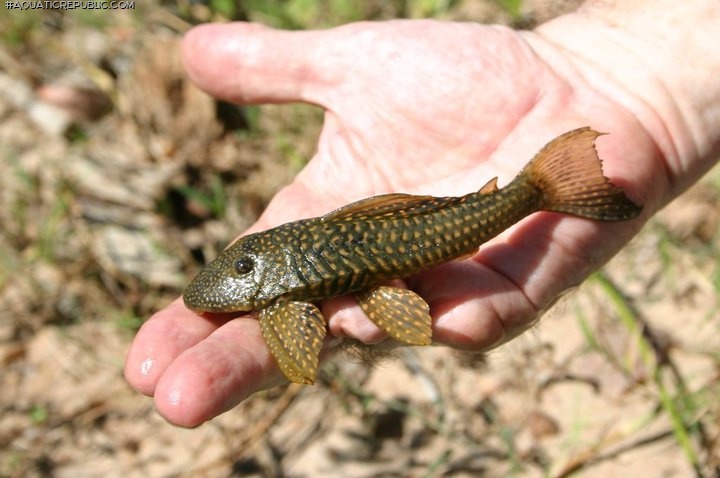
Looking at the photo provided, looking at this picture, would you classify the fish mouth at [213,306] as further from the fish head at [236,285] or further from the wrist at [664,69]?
the wrist at [664,69]

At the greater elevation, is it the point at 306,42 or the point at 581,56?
the point at 581,56

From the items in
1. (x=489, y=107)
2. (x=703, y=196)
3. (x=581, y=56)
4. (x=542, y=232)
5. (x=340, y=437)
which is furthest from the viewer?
(x=703, y=196)

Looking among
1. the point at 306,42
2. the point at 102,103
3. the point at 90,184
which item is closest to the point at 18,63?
the point at 102,103

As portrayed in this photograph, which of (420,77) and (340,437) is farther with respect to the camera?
(340,437)

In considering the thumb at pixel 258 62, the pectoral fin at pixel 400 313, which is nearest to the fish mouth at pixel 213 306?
the pectoral fin at pixel 400 313

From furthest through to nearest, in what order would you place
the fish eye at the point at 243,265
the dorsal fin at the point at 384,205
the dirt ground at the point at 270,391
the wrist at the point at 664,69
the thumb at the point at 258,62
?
the dirt ground at the point at 270,391
the thumb at the point at 258,62
the wrist at the point at 664,69
the dorsal fin at the point at 384,205
the fish eye at the point at 243,265

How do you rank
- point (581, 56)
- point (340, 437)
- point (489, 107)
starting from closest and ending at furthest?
point (489, 107) → point (581, 56) → point (340, 437)

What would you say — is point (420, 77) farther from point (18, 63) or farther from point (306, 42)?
point (18, 63)

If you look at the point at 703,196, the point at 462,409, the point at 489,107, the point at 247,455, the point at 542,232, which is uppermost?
the point at 489,107
